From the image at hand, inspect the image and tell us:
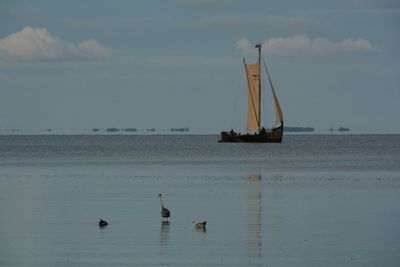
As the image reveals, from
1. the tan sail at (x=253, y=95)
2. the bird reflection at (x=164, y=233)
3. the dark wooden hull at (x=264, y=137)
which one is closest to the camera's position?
the bird reflection at (x=164, y=233)

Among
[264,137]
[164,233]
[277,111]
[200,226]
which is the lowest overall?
[164,233]

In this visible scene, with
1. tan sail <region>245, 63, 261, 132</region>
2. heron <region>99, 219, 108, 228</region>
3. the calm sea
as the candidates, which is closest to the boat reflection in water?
the calm sea

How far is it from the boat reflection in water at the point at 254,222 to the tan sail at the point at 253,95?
229 feet

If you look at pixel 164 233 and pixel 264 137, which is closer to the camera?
pixel 164 233

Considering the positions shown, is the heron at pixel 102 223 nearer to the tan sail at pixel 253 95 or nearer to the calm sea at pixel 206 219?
the calm sea at pixel 206 219

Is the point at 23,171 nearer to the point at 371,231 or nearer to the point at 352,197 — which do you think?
the point at 352,197

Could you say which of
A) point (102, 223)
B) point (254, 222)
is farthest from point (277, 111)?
point (102, 223)

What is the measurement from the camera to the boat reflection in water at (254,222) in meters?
26.5

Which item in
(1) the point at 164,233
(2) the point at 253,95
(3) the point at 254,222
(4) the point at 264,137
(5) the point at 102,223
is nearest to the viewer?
(1) the point at 164,233

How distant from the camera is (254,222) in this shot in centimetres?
3241

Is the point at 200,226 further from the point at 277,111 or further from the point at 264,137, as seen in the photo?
the point at 264,137

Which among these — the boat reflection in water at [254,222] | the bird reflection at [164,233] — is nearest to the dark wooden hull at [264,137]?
the boat reflection in water at [254,222]

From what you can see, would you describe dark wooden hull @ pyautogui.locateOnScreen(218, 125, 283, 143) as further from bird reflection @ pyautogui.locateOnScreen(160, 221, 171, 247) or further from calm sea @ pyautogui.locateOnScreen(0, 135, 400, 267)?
bird reflection @ pyautogui.locateOnScreen(160, 221, 171, 247)

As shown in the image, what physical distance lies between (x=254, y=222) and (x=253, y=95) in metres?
87.4
